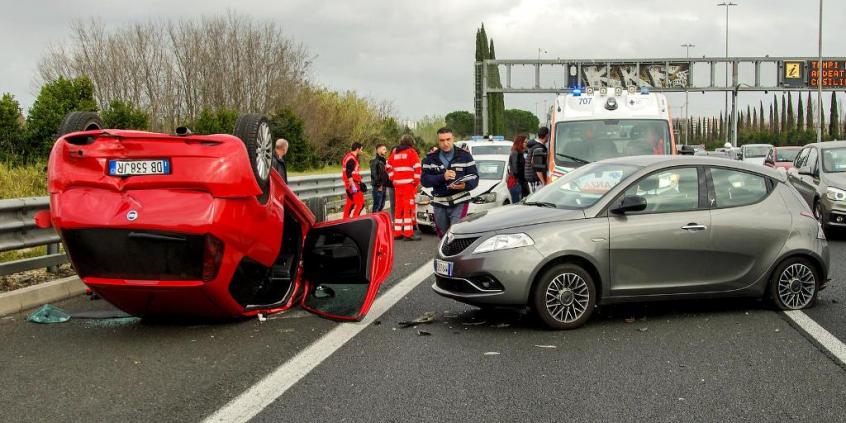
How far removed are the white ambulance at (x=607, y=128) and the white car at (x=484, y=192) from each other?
1.52m

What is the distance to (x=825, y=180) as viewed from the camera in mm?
15047

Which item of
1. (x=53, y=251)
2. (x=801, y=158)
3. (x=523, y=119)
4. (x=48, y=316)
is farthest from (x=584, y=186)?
(x=523, y=119)

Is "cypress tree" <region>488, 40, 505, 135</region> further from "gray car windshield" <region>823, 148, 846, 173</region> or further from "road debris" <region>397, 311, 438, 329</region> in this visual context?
"road debris" <region>397, 311, 438, 329</region>

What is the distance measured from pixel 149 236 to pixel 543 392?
3067 mm

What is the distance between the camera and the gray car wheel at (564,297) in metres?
7.45

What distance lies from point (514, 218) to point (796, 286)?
8.74 ft

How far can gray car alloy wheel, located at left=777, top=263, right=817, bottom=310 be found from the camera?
823cm

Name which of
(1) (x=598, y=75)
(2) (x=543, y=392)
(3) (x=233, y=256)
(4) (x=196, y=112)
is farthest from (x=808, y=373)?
(1) (x=598, y=75)

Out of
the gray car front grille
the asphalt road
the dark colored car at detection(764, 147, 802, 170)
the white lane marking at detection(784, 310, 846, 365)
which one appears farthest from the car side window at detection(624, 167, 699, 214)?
the dark colored car at detection(764, 147, 802, 170)

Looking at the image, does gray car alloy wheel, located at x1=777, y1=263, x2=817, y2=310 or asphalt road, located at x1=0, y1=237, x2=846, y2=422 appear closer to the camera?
asphalt road, located at x1=0, y1=237, x2=846, y2=422

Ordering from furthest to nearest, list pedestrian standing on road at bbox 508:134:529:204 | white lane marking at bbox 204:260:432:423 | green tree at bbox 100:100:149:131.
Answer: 1. green tree at bbox 100:100:149:131
2. pedestrian standing on road at bbox 508:134:529:204
3. white lane marking at bbox 204:260:432:423

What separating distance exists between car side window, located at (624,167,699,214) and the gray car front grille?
1.40 m

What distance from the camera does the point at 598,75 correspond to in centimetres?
5369

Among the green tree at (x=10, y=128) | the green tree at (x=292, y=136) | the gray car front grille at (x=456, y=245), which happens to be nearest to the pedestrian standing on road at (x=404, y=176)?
the gray car front grille at (x=456, y=245)
